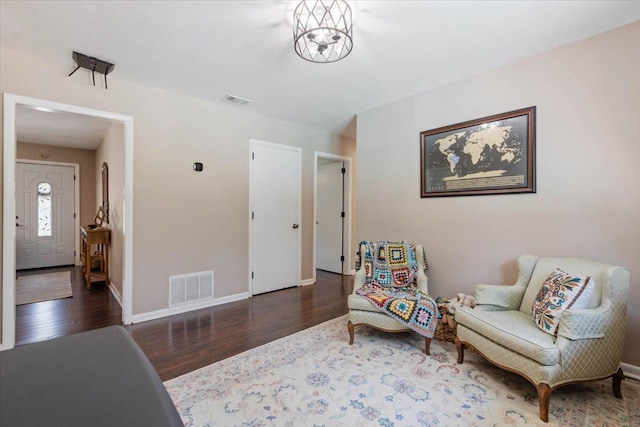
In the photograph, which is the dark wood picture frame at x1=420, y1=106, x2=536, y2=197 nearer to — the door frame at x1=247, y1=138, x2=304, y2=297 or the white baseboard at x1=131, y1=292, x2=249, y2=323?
the door frame at x1=247, y1=138, x2=304, y2=297

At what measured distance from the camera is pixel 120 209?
360 centimetres

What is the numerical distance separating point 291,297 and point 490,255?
95.2 inches

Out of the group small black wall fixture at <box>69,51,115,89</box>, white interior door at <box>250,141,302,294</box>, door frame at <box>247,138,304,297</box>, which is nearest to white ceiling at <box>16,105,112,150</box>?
small black wall fixture at <box>69,51,115,89</box>

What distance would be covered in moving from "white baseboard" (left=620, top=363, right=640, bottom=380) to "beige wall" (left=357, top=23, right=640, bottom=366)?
0.04 m

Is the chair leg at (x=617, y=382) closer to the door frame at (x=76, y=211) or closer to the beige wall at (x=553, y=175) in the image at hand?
the beige wall at (x=553, y=175)

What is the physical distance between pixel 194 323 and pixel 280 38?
2.77m

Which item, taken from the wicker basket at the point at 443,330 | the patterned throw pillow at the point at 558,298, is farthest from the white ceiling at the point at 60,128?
the patterned throw pillow at the point at 558,298

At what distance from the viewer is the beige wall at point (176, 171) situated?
8.59 feet

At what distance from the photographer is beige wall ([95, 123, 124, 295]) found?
11.6 feet

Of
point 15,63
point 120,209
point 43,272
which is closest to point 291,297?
point 120,209

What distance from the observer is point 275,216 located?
4.18 meters

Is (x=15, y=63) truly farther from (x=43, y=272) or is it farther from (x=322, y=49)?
(x=43, y=272)

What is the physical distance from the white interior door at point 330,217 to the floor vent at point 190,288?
2442 millimetres

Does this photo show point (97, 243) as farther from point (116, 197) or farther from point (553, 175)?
point (553, 175)
